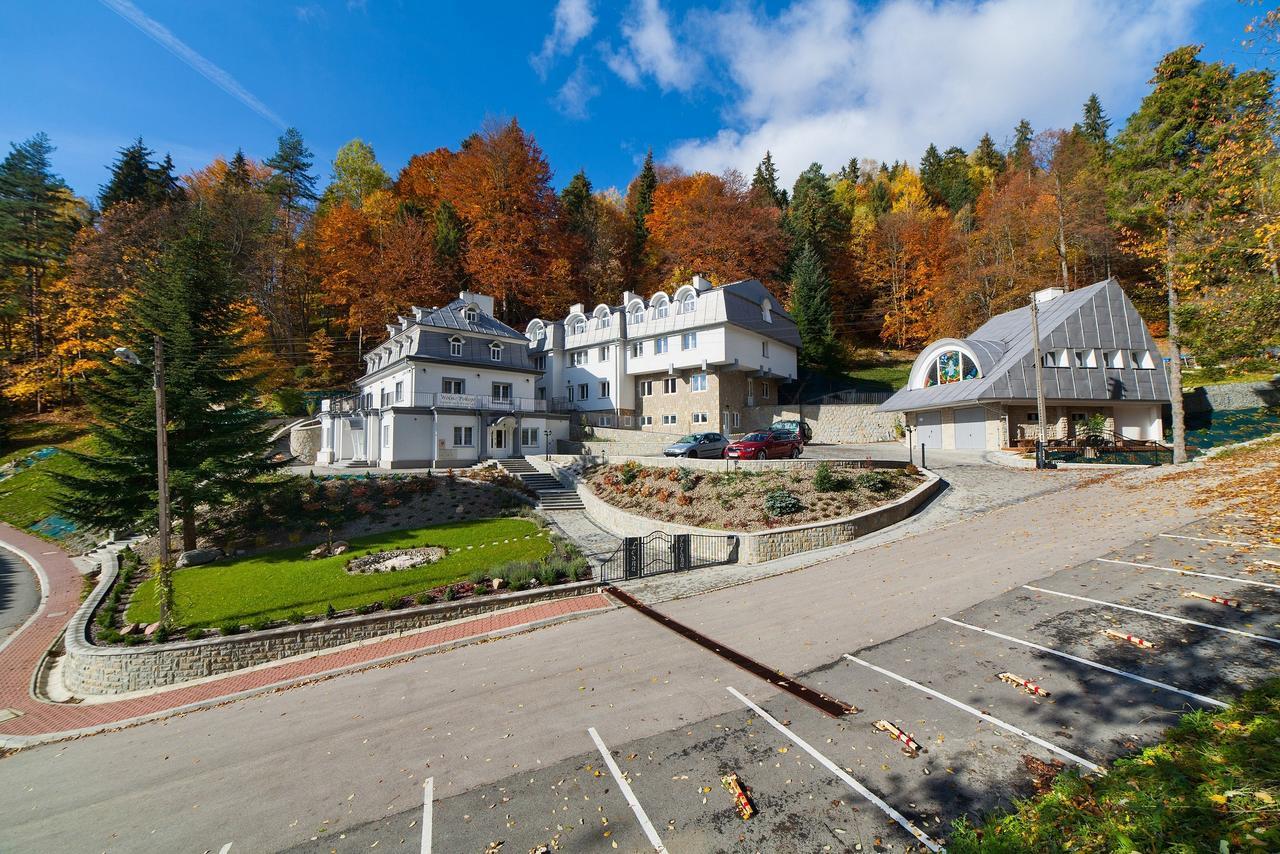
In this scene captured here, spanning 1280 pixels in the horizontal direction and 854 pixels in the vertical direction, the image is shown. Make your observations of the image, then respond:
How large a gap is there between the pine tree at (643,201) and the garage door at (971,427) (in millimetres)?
36149

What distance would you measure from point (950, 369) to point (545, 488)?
26.4 m

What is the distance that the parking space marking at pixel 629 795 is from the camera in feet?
16.4

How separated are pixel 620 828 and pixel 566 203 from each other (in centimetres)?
5950

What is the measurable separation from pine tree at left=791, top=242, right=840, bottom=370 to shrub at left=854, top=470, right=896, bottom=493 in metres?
26.8

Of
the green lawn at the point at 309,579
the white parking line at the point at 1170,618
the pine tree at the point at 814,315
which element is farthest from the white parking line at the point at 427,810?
the pine tree at the point at 814,315

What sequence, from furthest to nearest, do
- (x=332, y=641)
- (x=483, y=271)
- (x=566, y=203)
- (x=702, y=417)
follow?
(x=566, y=203)
(x=483, y=271)
(x=702, y=417)
(x=332, y=641)

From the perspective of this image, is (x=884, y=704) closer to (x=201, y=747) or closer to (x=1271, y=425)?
(x=201, y=747)

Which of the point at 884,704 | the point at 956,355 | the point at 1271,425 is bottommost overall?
the point at 884,704

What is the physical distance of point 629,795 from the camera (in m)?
5.68

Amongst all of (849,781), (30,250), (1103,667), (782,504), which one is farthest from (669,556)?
(30,250)

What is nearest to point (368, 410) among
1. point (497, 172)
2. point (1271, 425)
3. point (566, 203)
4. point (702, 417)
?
point (702, 417)

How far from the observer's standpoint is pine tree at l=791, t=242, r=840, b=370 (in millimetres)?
44000

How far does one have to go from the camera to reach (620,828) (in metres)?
5.19

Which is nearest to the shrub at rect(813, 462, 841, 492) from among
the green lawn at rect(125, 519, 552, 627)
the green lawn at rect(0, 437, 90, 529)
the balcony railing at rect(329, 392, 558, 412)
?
the green lawn at rect(125, 519, 552, 627)
